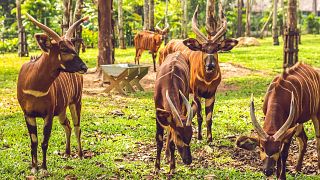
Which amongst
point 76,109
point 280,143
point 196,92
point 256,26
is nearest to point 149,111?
point 196,92

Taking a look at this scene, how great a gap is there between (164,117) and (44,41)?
1.96 m

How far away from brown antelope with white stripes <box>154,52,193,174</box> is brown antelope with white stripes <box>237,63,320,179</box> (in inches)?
28.1

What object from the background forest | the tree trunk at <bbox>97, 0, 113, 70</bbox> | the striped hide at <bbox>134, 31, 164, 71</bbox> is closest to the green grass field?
the tree trunk at <bbox>97, 0, 113, 70</bbox>

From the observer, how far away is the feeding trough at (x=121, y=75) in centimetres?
1489

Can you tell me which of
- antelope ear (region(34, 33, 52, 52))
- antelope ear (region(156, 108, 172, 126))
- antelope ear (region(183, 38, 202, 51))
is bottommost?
antelope ear (region(156, 108, 172, 126))

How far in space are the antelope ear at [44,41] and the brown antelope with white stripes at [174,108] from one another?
65.1 inches

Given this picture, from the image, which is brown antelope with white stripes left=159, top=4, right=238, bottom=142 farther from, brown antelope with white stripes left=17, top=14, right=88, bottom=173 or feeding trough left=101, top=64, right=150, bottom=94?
feeding trough left=101, top=64, right=150, bottom=94

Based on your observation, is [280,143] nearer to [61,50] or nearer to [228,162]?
[228,162]

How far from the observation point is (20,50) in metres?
27.0

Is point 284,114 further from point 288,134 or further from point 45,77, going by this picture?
point 45,77

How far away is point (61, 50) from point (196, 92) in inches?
137

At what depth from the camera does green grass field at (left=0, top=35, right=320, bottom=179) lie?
7711mm

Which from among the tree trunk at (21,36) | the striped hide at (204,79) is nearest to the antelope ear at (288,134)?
the striped hide at (204,79)

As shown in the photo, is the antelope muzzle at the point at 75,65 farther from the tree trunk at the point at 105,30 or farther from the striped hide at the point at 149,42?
the striped hide at the point at 149,42
